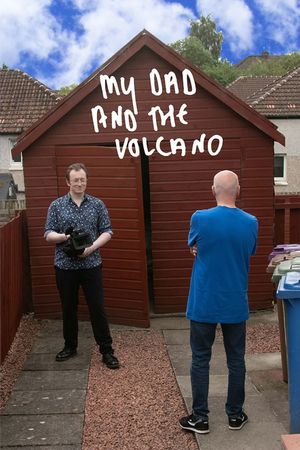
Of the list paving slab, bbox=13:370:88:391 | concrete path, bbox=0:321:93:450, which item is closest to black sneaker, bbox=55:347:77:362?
concrete path, bbox=0:321:93:450

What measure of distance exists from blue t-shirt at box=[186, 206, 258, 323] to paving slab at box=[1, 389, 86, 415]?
144cm

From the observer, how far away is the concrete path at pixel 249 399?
152 inches

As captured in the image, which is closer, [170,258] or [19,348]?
[19,348]

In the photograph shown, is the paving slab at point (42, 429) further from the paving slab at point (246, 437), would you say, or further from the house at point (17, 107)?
the house at point (17, 107)

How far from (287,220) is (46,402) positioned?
16.3ft

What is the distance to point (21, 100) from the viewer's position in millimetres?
26531

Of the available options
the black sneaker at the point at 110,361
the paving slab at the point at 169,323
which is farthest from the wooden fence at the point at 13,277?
the paving slab at the point at 169,323

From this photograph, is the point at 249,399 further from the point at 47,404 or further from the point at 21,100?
the point at 21,100

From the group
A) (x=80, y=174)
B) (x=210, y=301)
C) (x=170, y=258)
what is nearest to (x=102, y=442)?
(x=210, y=301)

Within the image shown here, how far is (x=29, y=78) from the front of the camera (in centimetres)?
2819

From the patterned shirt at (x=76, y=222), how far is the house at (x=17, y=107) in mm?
17626

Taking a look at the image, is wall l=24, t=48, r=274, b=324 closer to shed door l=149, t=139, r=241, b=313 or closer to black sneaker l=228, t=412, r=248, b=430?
shed door l=149, t=139, r=241, b=313

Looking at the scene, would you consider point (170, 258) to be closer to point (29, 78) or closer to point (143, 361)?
point (143, 361)

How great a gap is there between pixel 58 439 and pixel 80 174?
2.49 metres
